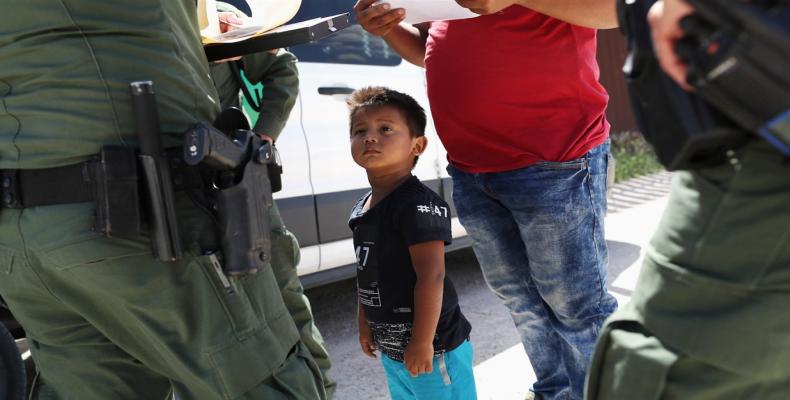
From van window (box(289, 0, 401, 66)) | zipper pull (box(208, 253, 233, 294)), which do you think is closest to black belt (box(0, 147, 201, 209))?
zipper pull (box(208, 253, 233, 294))

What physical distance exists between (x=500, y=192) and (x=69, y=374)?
1.29 m

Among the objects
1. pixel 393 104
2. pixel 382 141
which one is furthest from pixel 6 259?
pixel 393 104

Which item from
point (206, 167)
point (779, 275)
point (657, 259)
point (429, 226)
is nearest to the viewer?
point (779, 275)

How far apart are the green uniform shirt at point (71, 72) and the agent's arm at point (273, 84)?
1.17 meters

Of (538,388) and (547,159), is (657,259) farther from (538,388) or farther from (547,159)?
(538,388)

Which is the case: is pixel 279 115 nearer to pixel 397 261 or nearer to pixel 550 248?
pixel 397 261

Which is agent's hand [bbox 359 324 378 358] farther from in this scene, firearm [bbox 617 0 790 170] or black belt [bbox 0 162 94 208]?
firearm [bbox 617 0 790 170]

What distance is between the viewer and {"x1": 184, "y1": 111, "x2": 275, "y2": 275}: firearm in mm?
1520

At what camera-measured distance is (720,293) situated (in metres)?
1.03

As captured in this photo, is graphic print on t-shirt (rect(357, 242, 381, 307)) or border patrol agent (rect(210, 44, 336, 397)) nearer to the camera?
graphic print on t-shirt (rect(357, 242, 381, 307))

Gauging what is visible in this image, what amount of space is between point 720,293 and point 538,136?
1.19 metres

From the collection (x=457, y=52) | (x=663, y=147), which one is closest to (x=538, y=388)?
(x=457, y=52)

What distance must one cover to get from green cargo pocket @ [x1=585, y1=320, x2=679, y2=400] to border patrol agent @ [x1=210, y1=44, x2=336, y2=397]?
1.59m

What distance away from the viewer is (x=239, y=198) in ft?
5.24
